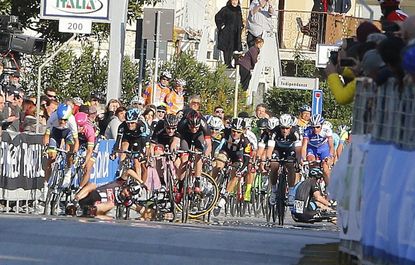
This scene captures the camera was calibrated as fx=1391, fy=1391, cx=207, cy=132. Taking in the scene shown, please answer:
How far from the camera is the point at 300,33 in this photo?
5412cm

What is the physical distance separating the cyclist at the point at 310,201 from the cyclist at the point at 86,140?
3.61 m

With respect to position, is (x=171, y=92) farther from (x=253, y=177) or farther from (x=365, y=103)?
(x=365, y=103)

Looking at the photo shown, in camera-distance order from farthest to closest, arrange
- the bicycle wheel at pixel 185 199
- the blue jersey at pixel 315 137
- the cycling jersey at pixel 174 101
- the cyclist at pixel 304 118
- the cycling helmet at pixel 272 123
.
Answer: the cycling jersey at pixel 174 101 → the cyclist at pixel 304 118 → the cycling helmet at pixel 272 123 → the blue jersey at pixel 315 137 → the bicycle wheel at pixel 185 199

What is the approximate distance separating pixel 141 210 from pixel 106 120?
11.0ft

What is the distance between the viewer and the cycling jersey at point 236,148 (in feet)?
85.0

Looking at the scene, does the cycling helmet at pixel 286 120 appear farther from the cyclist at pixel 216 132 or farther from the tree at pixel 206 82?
the tree at pixel 206 82

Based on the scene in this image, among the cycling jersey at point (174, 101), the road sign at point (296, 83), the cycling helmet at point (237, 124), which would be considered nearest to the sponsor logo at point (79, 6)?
the cycling helmet at point (237, 124)

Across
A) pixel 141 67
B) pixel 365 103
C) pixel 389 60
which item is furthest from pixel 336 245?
pixel 141 67

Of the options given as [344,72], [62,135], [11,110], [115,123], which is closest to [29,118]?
[11,110]

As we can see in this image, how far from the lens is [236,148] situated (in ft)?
85.4

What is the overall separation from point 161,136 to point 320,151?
3.46 m

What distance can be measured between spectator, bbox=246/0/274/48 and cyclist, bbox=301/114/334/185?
17.1 m

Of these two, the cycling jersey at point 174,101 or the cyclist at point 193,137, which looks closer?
the cyclist at point 193,137

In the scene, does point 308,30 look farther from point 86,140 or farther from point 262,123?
point 86,140
